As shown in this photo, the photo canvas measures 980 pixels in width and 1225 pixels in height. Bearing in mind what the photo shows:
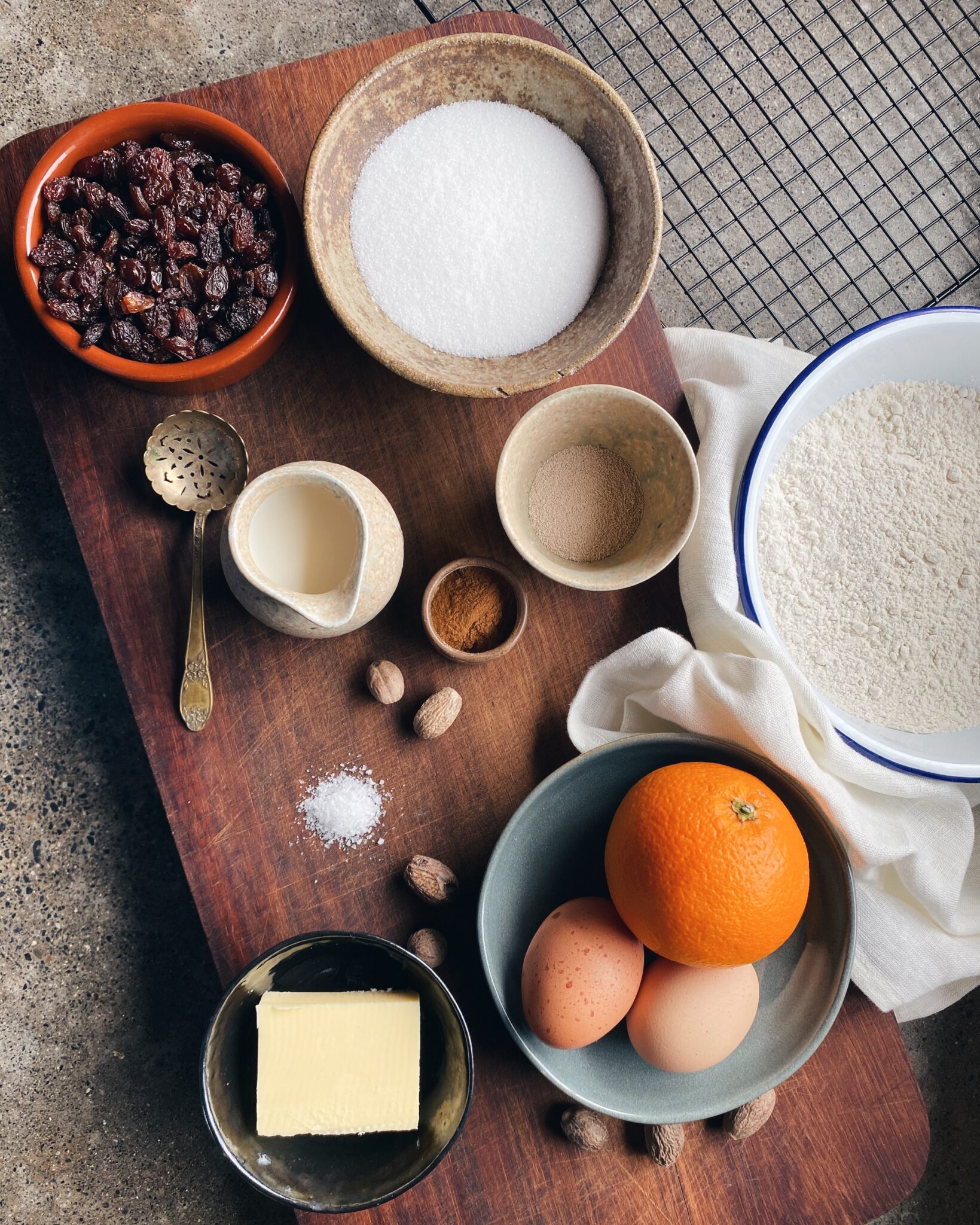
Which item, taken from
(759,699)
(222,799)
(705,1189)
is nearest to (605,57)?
(759,699)

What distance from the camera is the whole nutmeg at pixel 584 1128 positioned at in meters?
0.84

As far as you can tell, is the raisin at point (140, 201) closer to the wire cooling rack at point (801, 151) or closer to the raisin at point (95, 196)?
the raisin at point (95, 196)

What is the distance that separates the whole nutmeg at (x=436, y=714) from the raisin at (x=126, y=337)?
41cm

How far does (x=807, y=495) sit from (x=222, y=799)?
66cm

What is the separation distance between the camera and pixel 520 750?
2.94ft

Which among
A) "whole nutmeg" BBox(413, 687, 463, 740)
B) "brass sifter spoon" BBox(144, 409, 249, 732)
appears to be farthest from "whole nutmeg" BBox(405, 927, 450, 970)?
"brass sifter spoon" BBox(144, 409, 249, 732)

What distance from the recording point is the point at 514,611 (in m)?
0.87

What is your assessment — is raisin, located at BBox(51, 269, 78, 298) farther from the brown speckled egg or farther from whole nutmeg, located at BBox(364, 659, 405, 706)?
the brown speckled egg

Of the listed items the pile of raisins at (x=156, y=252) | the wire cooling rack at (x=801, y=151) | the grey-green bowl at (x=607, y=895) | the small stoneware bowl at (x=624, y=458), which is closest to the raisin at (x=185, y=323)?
the pile of raisins at (x=156, y=252)

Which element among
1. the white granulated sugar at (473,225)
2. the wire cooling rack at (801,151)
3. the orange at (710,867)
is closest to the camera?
the orange at (710,867)

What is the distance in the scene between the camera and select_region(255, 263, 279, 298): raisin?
789 millimetres

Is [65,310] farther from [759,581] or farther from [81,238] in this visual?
[759,581]

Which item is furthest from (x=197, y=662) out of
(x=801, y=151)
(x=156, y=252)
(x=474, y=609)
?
(x=801, y=151)

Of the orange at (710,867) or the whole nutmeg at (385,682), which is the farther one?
Answer: the whole nutmeg at (385,682)
